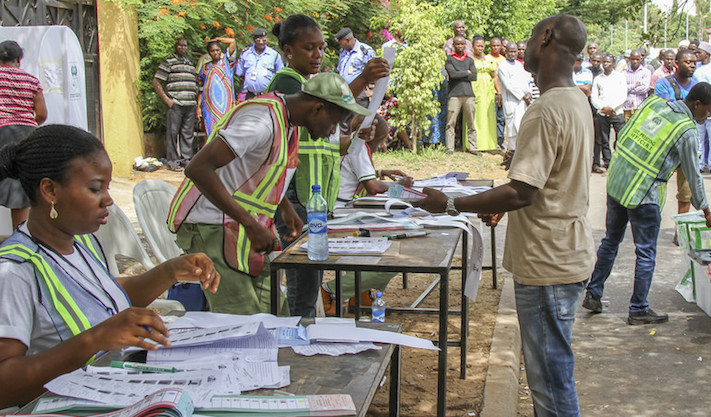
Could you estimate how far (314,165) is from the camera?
4.39 metres

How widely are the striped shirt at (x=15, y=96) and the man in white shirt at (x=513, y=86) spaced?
9.33 metres

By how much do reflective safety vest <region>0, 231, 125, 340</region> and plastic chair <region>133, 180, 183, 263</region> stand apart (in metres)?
2.38

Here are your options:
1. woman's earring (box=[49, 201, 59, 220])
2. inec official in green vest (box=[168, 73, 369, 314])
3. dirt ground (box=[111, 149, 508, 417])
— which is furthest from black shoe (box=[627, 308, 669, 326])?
woman's earring (box=[49, 201, 59, 220])

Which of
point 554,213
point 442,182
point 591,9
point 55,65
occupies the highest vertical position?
point 591,9

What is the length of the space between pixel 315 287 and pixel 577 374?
80.6 inches

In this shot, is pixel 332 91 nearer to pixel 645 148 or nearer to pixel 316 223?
pixel 316 223

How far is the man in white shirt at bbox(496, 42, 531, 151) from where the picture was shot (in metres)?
14.0

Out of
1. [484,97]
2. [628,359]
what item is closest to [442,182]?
[628,359]

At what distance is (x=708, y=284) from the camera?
19.5 feet

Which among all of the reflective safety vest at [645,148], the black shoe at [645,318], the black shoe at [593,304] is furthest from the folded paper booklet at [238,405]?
the black shoe at [593,304]

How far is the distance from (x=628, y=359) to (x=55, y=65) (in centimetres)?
695

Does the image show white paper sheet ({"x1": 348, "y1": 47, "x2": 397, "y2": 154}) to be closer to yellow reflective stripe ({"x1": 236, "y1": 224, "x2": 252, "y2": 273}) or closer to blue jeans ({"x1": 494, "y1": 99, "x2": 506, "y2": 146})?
yellow reflective stripe ({"x1": 236, "y1": 224, "x2": 252, "y2": 273})

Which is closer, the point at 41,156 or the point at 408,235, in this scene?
the point at 41,156

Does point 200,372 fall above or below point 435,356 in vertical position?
above
